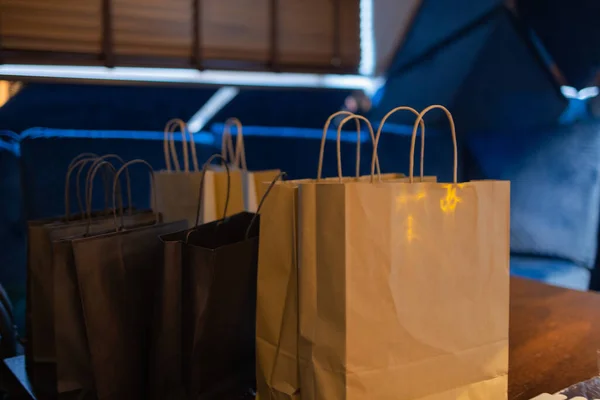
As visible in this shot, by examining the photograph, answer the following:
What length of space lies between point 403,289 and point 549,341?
0.52 meters

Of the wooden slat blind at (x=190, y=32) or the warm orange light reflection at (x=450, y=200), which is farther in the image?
the wooden slat blind at (x=190, y=32)

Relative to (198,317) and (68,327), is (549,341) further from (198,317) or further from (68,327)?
A: (68,327)

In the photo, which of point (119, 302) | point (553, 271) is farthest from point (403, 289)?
point (553, 271)

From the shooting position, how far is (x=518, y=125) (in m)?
2.27

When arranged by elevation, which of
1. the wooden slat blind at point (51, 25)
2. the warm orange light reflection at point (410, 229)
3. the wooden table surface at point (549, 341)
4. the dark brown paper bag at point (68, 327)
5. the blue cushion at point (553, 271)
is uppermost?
the wooden slat blind at point (51, 25)

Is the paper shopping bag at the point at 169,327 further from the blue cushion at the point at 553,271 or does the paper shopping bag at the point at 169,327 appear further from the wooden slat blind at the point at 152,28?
the blue cushion at the point at 553,271

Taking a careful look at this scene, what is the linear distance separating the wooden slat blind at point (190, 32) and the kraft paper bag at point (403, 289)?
4.60 ft

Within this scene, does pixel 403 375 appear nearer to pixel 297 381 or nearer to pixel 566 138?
pixel 297 381

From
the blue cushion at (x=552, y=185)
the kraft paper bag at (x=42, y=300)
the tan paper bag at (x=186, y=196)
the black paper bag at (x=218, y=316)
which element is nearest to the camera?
the black paper bag at (x=218, y=316)

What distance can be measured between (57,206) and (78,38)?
610 millimetres

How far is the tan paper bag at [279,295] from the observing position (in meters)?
0.68

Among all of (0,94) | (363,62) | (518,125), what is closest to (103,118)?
(0,94)

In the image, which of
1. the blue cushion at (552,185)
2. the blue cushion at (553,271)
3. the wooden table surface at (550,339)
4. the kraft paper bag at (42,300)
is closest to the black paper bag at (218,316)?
the kraft paper bag at (42,300)

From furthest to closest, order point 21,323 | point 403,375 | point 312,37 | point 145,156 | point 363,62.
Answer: point 363,62
point 312,37
point 145,156
point 21,323
point 403,375
